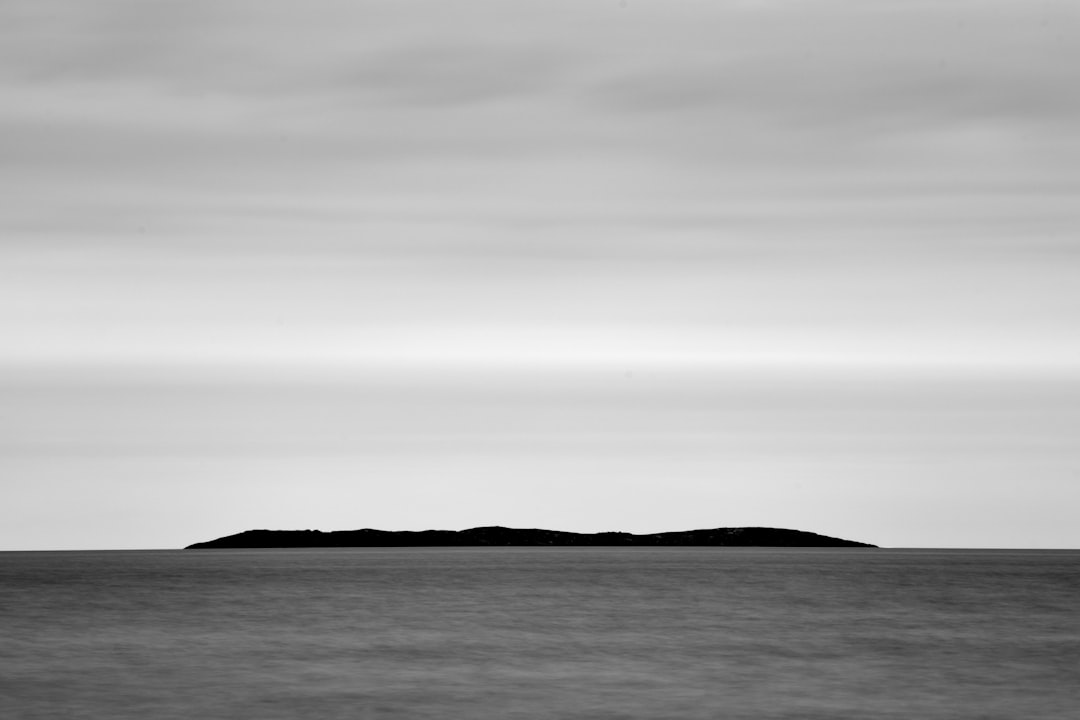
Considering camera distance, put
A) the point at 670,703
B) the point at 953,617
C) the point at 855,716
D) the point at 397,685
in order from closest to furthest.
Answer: the point at 855,716
the point at 670,703
the point at 397,685
the point at 953,617

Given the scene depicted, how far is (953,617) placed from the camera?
9531 cm

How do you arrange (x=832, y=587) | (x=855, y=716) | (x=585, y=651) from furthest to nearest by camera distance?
(x=832, y=587)
(x=585, y=651)
(x=855, y=716)

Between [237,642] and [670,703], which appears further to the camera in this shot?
[237,642]

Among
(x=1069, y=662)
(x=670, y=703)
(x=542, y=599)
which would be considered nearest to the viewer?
(x=670, y=703)

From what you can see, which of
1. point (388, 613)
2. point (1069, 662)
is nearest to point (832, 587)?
point (388, 613)

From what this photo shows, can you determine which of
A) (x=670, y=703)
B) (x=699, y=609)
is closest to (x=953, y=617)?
(x=699, y=609)

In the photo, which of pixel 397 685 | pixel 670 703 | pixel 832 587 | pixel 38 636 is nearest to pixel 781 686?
pixel 670 703

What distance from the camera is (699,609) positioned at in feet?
342

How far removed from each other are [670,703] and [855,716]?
6.61m

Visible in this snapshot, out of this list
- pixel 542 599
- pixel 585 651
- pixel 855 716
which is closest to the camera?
pixel 855 716

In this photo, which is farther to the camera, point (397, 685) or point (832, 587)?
point (832, 587)

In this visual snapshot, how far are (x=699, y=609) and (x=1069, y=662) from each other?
43.9 m

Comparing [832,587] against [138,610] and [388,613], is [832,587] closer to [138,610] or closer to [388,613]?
[388,613]

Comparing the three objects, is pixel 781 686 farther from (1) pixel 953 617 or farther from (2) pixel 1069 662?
(1) pixel 953 617
